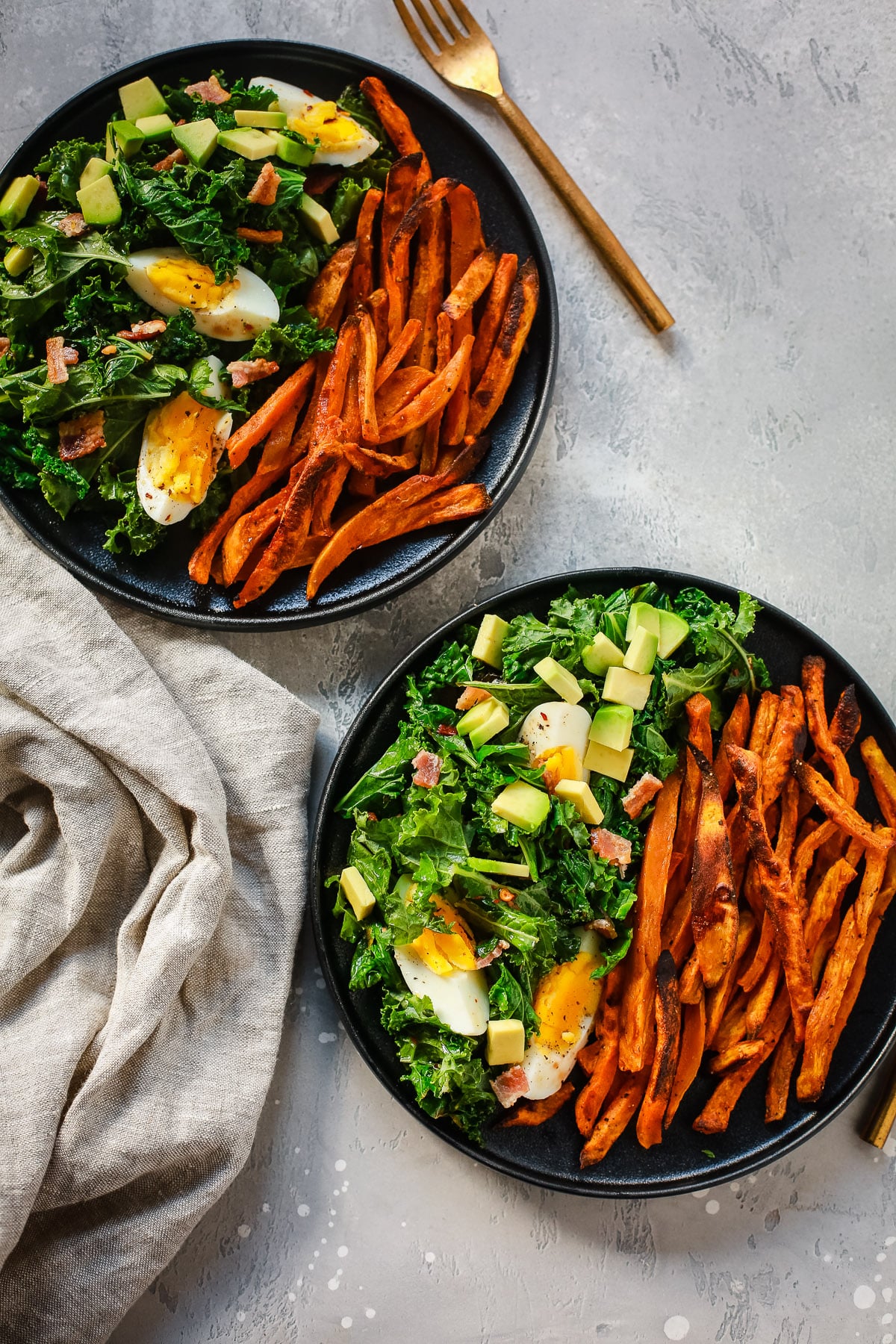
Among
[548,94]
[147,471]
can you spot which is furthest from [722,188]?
[147,471]

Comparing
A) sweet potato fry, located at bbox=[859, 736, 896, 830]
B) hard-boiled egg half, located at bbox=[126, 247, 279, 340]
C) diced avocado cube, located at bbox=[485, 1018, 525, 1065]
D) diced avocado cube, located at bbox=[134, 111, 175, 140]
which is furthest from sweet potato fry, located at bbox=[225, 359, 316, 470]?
sweet potato fry, located at bbox=[859, 736, 896, 830]

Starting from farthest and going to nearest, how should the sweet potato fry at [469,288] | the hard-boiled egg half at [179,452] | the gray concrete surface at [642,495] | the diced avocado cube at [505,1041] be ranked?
the gray concrete surface at [642,495] → the sweet potato fry at [469,288] → the hard-boiled egg half at [179,452] → the diced avocado cube at [505,1041]

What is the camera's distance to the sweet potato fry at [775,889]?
232cm

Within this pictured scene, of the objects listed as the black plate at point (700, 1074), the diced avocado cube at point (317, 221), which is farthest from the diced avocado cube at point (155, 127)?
the black plate at point (700, 1074)

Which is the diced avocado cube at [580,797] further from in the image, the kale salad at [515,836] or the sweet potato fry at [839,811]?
the sweet potato fry at [839,811]

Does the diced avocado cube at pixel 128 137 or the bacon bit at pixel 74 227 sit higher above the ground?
the diced avocado cube at pixel 128 137

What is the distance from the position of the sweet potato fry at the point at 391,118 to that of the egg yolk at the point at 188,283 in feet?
1.95

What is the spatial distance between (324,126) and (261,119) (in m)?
0.15

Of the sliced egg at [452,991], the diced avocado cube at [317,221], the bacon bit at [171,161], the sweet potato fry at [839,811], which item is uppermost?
the bacon bit at [171,161]

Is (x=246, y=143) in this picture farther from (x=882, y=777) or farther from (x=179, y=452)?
(x=882, y=777)

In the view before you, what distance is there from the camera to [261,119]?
2293mm

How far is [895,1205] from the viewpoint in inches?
105

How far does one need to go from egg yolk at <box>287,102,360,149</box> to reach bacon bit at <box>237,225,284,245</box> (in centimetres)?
26

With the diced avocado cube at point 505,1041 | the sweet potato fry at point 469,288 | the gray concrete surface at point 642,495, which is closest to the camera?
the diced avocado cube at point 505,1041
